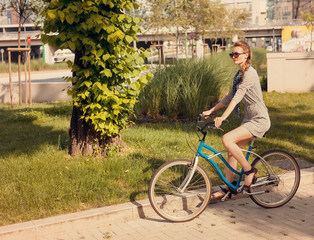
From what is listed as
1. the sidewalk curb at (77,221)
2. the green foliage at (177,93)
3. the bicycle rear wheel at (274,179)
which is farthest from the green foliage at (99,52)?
the green foliage at (177,93)

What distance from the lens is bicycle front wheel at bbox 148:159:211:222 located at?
16.9 feet

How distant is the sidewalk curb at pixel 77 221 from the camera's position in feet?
15.8

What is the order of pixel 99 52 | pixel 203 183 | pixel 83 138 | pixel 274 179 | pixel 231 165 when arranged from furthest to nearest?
pixel 83 138 < pixel 99 52 < pixel 274 179 < pixel 231 165 < pixel 203 183

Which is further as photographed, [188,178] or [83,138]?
[83,138]

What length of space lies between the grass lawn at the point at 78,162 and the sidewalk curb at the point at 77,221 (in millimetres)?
210

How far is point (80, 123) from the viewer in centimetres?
729

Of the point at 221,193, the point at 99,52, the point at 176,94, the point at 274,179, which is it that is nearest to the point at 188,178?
the point at 221,193

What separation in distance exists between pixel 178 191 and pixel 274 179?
47.0 inches

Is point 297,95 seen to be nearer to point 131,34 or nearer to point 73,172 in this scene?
point 131,34

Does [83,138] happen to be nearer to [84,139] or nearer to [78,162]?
[84,139]

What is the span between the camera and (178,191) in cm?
542

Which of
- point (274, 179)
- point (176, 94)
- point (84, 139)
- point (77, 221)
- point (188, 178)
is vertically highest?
point (176, 94)

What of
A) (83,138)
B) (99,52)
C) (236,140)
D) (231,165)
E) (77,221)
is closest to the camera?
(77,221)

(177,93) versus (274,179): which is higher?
(177,93)
